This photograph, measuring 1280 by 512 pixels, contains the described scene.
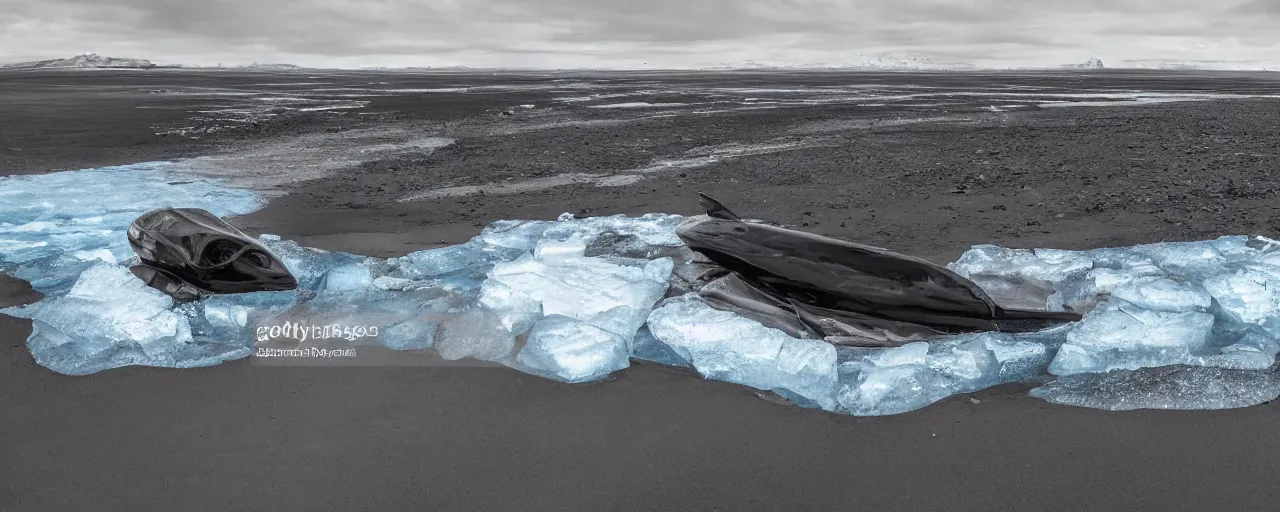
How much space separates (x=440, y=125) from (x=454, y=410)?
1737cm

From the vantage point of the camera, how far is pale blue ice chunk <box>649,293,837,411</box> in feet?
12.2

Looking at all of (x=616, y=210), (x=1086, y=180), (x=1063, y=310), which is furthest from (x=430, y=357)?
(x=1086, y=180)

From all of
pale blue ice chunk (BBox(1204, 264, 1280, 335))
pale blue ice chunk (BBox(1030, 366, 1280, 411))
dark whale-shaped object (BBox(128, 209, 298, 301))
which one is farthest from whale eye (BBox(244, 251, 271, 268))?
pale blue ice chunk (BBox(1204, 264, 1280, 335))

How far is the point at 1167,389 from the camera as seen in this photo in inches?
145

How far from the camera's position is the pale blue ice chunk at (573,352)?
3959 mm

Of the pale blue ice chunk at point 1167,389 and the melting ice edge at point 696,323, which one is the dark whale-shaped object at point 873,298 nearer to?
the melting ice edge at point 696,323

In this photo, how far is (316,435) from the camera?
3.40 metres

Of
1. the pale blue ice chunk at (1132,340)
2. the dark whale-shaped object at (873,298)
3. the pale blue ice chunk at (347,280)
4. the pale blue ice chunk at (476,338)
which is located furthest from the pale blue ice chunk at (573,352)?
the pale blue ice chunk at (1132,340)

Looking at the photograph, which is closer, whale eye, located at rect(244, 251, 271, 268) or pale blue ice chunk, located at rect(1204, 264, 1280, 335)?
pale blue ice chunk, located at rect(1204, 264, 1280, 335)

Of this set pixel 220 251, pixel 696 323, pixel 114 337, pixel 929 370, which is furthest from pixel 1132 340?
pixel 114 337

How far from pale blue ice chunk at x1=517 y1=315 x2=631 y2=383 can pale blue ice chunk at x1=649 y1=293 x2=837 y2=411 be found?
0.86 ft

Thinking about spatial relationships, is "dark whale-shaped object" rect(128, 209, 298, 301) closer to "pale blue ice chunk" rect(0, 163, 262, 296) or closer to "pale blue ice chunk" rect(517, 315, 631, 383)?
"pale blue ice chunk" rect(0, 163, 262, 296)

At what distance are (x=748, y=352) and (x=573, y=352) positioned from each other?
0.91m

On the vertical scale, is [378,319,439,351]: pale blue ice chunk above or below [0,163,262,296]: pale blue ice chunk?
below
